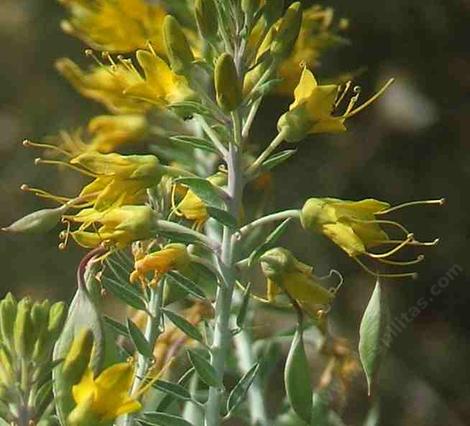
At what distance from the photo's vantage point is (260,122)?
2.47 meters

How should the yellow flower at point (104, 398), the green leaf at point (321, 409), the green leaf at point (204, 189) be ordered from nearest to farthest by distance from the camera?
1. the yellow flower at point (104, 398)
2. the green leaf at point (204, 189)
3. the green leaf at point (321, 409)

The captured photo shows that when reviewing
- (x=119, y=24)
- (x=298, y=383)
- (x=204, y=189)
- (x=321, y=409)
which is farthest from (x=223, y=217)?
(x=119, y=24)

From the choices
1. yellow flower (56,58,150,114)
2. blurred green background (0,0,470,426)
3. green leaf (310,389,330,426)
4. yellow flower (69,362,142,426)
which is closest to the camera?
yellow flower (69,362,142,426)

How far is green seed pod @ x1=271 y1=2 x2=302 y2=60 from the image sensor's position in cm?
103

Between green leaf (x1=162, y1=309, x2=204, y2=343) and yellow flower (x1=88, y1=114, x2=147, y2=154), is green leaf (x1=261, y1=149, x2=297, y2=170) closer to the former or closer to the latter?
green leaf (x1=162, y1=309, x2=204, y2=343)

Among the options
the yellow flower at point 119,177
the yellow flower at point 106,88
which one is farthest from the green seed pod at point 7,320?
the yellow flower at point 106,88

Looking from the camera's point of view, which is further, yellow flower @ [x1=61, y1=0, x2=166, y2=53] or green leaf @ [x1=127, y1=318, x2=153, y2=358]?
yellow flower @ [x1=61, y1=0, x2=166, y2=53]

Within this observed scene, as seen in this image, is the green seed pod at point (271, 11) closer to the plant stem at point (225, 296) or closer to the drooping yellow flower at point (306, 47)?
the plant stem at point (225, 296)

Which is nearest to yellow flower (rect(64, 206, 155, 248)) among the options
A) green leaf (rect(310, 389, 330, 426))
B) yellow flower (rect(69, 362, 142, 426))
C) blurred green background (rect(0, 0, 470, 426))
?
yellow flower (rect(69, 362, 142, 426))

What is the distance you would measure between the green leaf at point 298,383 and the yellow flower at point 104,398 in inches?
5.2

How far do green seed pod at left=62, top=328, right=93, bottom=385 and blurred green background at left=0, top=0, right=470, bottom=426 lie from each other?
161 cm

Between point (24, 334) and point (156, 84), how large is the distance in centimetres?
25

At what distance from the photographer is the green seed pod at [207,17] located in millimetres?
1025

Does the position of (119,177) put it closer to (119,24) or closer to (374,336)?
(374,336)
